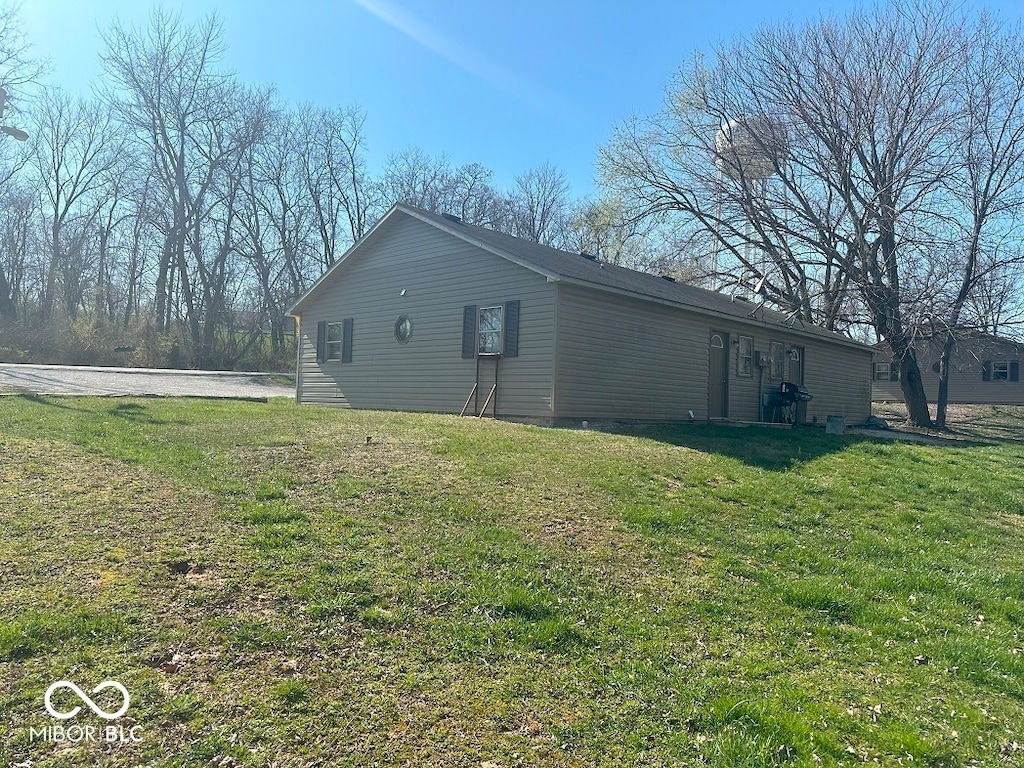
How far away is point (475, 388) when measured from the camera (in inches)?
511

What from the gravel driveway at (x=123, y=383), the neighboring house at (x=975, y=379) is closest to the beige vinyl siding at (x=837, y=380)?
the neighboring house at (x=975, y=379)

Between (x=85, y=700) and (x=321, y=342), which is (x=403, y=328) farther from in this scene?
(x=85, y=700)

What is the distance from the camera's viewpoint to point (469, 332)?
43.2 feet

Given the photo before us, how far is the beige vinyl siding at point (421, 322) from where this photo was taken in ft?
39.9

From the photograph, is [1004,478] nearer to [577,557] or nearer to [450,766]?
[577,557]

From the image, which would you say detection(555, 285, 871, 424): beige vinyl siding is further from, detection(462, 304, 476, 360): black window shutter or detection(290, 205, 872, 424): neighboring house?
detection(462, 304, 476, 360): black window shutter

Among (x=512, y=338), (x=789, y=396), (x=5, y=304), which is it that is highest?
(x=5, y=304)

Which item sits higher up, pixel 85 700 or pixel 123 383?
pixel 123 383

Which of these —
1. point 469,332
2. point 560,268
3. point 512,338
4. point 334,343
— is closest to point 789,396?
point 560,268

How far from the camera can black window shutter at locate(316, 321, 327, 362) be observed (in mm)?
16594

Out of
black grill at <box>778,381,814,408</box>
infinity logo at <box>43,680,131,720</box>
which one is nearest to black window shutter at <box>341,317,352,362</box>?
black grill at <box>778,381,814,408</box>

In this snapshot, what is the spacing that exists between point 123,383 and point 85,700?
18.0 m

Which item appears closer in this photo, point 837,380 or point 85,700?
point 85,700

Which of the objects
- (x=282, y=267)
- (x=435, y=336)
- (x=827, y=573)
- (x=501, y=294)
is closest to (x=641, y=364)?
(x=501, y=294)
